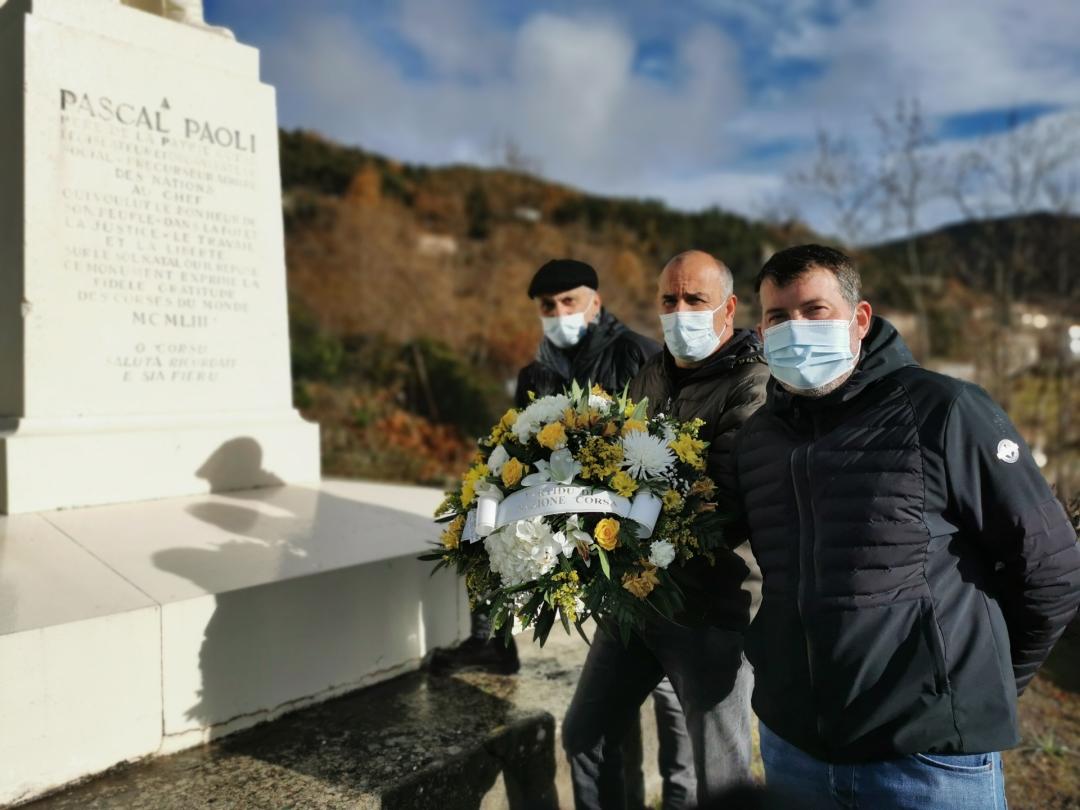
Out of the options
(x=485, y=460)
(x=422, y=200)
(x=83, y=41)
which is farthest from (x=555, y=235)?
(x=485, y=460)

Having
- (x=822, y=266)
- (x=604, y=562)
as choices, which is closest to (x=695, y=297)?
(x=822, y=266)

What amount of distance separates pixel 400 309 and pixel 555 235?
5.14 meters

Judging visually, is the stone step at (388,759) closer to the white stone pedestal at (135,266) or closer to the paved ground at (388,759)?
the paved ground at (388,759)

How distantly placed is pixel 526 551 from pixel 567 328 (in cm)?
156

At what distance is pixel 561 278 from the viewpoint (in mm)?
3598

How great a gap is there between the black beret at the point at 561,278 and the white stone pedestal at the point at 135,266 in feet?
7.16

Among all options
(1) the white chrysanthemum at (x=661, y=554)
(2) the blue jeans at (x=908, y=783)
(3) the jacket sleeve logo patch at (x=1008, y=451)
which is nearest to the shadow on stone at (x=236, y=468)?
(1) the white chrysanthemum at (x=661, y=554)

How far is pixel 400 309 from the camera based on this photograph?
15297mm

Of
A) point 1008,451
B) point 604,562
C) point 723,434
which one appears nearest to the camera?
point 1008,451

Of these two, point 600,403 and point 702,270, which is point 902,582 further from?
point 702,270

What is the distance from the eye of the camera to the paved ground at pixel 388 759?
2.63 m

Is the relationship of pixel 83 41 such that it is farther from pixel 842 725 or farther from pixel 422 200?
pixel 422 200

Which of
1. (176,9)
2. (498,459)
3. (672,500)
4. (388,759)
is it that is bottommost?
(388,759)

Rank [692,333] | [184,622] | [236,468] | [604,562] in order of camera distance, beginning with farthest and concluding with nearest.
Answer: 1. [236,468]
2. [184,622]
3. [692,333]
4. [604,562]
